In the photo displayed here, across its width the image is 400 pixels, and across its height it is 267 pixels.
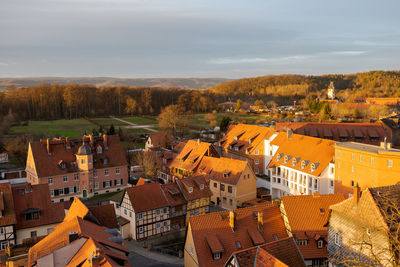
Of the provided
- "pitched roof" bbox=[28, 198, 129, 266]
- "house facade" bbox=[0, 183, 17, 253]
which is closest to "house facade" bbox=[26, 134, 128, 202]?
"house facade" bbox=[0, 183, 17, 253]

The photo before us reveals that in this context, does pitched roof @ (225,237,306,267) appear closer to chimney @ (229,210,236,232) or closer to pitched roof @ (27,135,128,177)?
chimney @ (229,210,236,232)

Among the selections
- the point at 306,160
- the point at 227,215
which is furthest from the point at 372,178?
the point at 227,215

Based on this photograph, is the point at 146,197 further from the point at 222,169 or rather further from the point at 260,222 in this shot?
the point at 260,222

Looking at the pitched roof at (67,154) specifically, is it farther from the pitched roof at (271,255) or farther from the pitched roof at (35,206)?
the pitched roof at (271,255)

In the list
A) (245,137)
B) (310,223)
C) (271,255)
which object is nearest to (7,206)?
(271,255)

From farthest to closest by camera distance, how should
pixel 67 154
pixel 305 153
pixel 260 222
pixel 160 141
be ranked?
pixel 160 141 → pixel 67 154 → pixel 305 153 → pixel 260 222

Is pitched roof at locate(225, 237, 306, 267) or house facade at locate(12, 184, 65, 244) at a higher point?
pitched roof at locate(225, 237, 306, 267)

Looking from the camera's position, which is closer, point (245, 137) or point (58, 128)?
point (245, 137)

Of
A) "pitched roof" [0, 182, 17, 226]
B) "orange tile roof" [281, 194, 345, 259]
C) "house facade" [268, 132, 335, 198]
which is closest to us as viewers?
"orange tile roof" [281, 194, 345, 259]
